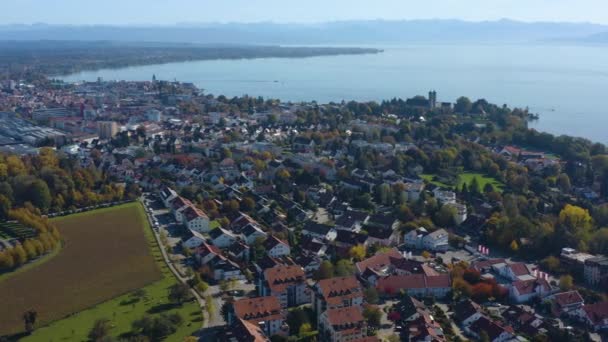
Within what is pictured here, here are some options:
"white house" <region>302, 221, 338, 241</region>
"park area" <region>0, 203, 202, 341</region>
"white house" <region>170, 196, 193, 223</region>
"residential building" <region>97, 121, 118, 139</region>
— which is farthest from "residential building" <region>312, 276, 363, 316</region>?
"residential building" <region>97, 121, 118, 139</region>

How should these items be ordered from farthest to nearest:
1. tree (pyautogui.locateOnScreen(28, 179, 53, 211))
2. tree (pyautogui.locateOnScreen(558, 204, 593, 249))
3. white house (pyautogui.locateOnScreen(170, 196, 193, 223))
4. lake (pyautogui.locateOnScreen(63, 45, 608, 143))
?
lake (pyautogui.locateOnScreen(63, 45, 608, 143)), tree (pyautogui.locateOnScreen(28, 179, 53, 211)), white house (pyautogui.locateOnScreen(170, 196, 193, 223)), tree (pyautogui.locateOnScreen(558, 204, 593, 249))

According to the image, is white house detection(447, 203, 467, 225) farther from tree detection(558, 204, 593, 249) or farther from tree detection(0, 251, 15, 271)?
tree detection(0, 251, 15, 271)

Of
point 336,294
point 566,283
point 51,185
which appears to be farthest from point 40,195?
point 566,283

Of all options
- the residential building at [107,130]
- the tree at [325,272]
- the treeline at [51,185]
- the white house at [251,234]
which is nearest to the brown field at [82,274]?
the treeline at [51,185]

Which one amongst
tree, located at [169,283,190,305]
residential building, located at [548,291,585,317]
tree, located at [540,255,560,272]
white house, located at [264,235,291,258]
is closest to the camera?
residential building, located at [548,291,585,317]

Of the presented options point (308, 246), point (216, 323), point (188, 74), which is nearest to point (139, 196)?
point (308, 246)

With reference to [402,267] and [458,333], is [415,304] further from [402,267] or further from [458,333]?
[402,267]
